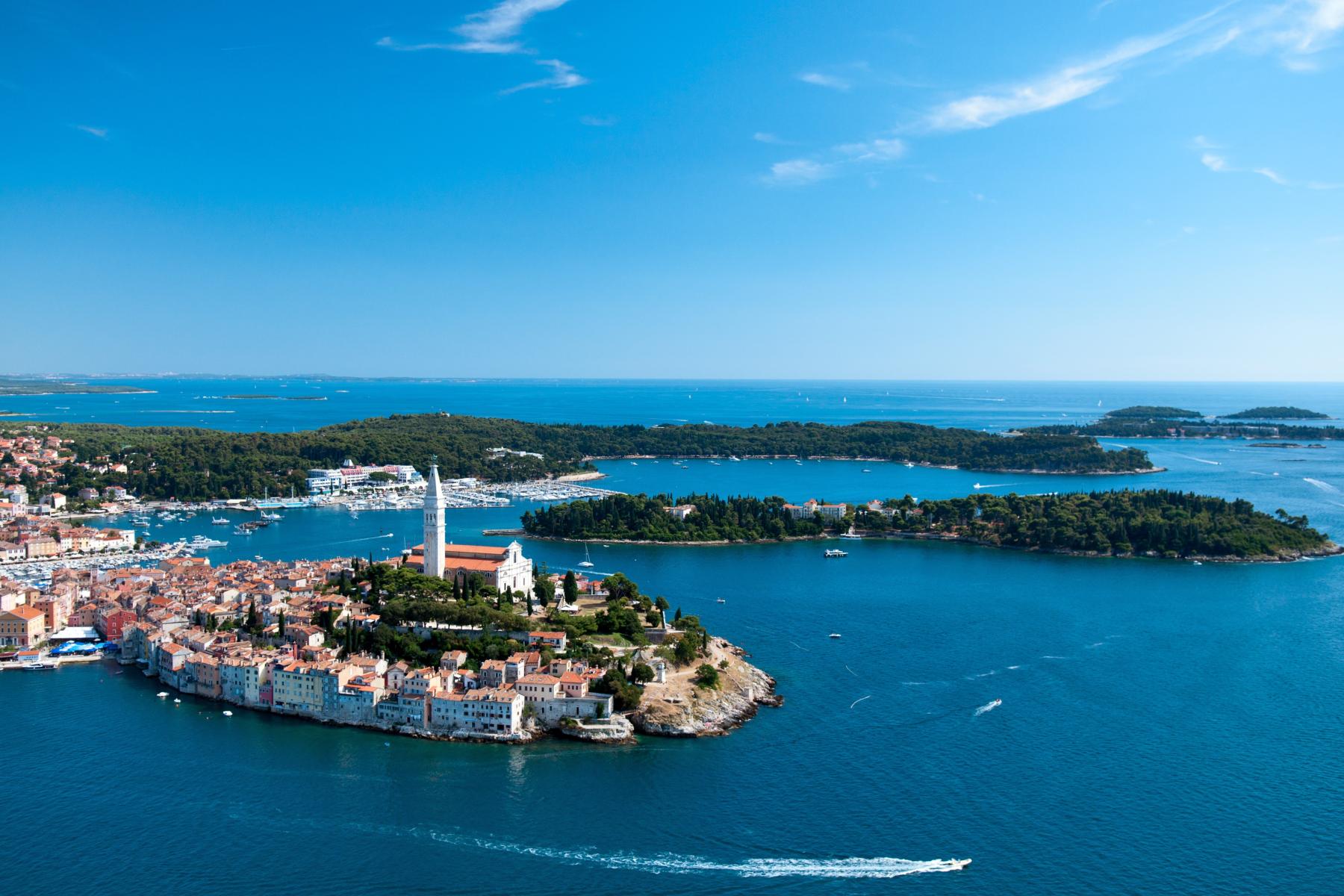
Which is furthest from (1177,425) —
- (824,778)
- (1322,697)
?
(824,778)

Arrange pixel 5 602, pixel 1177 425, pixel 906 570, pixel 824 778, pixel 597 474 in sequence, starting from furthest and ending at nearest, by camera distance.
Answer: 1. pixel 1177 425
2. pixel 597 474
3. pixel 906 570
4. pixel 5 602
5. pixel 824 778

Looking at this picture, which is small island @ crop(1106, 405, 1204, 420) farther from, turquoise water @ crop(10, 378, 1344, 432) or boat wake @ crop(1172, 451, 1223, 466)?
boat wake @ crop(1172, 451, 1223, 466)

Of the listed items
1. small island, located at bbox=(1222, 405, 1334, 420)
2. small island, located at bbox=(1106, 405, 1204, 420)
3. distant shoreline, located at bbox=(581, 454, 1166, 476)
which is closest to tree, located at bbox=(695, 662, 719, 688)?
distant shoreline, located at bbox=(581, 454, 1166, 476)

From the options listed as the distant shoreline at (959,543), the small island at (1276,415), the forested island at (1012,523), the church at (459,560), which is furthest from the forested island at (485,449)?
the small island at (1276,415)

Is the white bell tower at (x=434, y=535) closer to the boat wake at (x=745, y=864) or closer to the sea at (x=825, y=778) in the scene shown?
the sea at (x=825, y=778)

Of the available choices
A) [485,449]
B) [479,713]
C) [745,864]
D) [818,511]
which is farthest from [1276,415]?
[745,864]

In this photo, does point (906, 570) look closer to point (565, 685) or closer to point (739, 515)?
point (739, 515)
